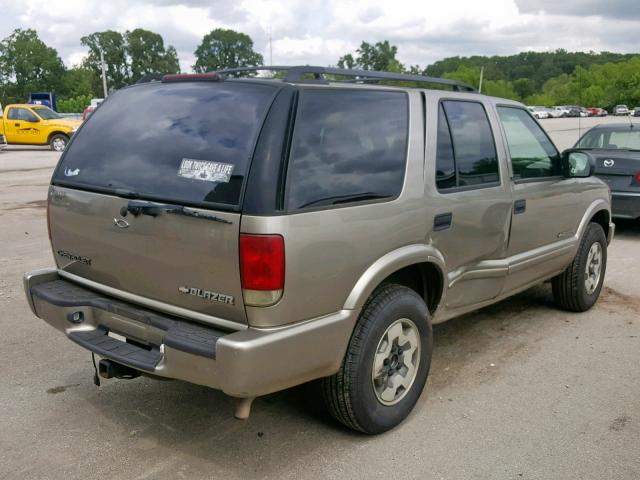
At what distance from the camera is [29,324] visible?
16.5 feet

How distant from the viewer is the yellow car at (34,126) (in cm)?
2378

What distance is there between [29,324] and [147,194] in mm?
2565

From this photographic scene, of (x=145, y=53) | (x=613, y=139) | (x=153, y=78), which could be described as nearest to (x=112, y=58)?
(x=145, y=53)

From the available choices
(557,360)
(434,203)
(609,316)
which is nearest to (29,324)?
(434,203)

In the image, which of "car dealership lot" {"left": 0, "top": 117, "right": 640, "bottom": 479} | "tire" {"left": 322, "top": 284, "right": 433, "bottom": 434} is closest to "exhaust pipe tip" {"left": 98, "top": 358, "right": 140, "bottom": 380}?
"car dealership lot" {"left": 0, "top": 117, "right": 640, "bottom": 479}

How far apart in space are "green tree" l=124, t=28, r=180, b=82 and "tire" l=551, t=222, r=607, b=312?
112655 mm

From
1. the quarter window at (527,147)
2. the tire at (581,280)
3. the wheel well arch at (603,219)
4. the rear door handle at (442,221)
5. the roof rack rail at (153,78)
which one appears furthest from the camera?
the wheel well arch at (603,219)

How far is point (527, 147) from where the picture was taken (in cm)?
464

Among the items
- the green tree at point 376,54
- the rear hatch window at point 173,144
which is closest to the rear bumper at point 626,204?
the rear hatch window at point 173,144

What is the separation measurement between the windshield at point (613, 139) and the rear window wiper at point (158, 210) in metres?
8.10

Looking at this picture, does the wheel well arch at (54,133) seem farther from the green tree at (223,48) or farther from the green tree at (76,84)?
the green tree at (223,48)

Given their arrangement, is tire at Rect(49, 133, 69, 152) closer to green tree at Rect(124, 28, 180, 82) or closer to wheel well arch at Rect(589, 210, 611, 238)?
wheel well arch at Rect(589, 210, 611, 238)

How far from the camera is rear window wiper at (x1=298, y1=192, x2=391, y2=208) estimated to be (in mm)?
2904

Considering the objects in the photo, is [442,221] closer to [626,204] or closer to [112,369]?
[112,369]
